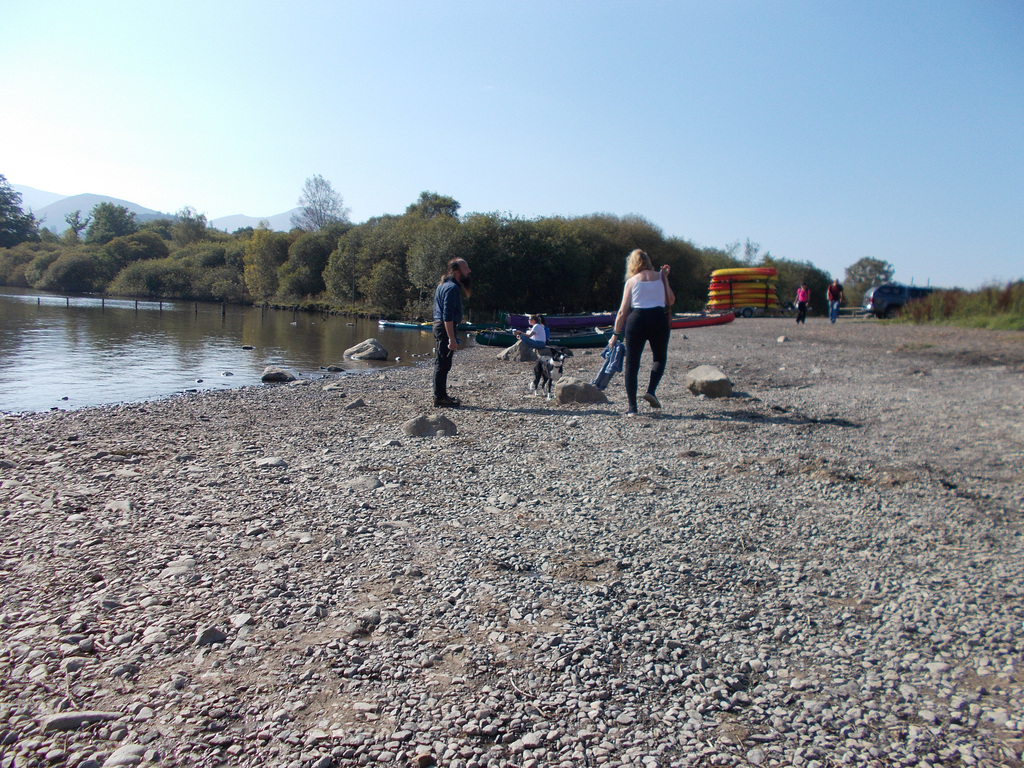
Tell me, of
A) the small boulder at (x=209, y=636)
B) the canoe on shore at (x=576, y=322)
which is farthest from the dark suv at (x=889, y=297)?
the small boulder at (x=209, y=636)

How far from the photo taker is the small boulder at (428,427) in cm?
898

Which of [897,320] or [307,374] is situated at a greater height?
[897,320]

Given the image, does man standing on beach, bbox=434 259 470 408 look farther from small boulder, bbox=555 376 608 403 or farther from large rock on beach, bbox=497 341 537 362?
large rock on beach, bbox=497 341 537 362

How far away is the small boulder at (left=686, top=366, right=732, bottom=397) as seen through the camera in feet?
37.9

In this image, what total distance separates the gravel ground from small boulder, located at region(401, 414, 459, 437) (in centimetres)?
A: 52

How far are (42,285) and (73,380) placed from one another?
84.5 m

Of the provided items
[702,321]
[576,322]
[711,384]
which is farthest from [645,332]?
[702,321]

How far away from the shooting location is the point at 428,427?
29.7 feet

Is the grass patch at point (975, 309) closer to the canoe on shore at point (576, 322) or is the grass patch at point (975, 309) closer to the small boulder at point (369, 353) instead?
the canoe on shore at point (576, 322)

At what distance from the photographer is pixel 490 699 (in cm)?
Answer: 294

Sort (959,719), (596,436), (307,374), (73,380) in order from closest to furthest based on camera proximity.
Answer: (959,719) → (596,436) → (73,380) → (307,374)

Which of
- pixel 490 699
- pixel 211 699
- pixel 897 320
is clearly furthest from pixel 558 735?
pixel 897 320

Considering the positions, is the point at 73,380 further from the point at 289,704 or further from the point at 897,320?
the point at 897,320

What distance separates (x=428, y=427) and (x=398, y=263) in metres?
51.9
